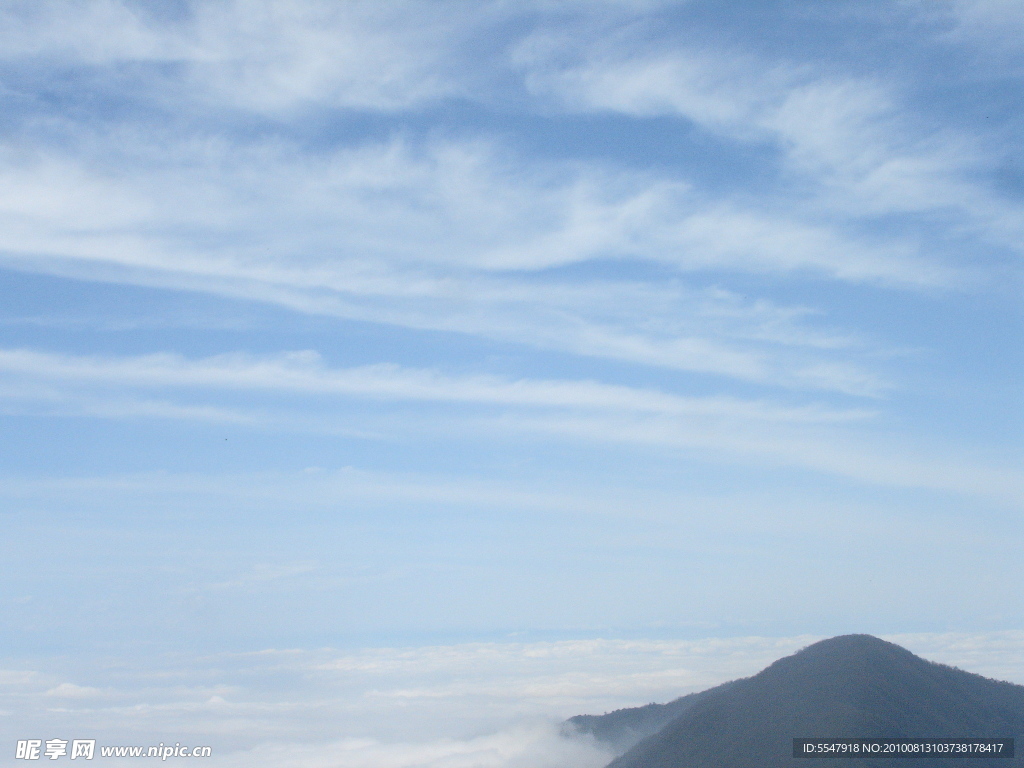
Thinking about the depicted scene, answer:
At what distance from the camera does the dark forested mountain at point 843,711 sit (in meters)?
155

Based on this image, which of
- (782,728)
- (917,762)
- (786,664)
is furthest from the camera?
(786,664)

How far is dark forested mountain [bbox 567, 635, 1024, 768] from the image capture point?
15500cm

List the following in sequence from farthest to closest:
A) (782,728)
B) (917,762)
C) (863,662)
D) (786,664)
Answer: (786,664)
(863,662)
(782,728)
(917,762)

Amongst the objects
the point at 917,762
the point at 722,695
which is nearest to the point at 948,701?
the point at 917,762

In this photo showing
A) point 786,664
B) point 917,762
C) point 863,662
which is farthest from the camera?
point 786,664

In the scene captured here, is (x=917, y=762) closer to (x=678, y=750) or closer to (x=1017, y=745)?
(x=1017, y=745)

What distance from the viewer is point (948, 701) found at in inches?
6698

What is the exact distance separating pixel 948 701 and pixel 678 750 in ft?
176

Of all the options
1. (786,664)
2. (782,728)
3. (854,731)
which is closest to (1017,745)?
(854,731)

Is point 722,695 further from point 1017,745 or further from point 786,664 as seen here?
point 1017,745

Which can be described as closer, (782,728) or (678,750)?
(782,728)

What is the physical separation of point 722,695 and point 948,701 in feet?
158

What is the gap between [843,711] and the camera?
159 metres

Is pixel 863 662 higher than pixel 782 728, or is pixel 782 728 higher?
pixel 863 662
